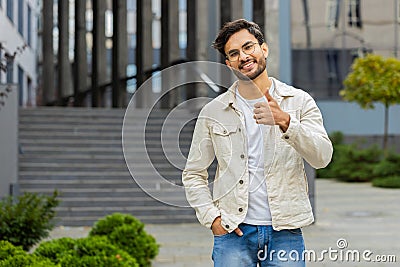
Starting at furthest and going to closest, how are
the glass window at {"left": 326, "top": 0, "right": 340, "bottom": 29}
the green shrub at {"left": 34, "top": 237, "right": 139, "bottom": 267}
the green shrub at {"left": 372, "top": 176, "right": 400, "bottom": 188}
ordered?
the glass window at {"left": 326, "top": 0, "right": 340, "bottom": 29}, the green shrub at {"left": 372, "top": 176, "right": 400, "bottom": 188}, the green shrub at {"left": 34, "top": 237, "right": 139, "bottom": 267}

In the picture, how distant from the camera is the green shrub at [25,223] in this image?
7.77 metres

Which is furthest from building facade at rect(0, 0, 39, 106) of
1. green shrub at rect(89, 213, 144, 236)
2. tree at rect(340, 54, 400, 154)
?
green shrub at rect(89, 213, 144, 236)

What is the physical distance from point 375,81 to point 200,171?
57.9 feet

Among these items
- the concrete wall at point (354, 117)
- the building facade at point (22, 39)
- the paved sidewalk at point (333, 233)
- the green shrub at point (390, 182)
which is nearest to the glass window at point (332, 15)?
the concrete wall at point (354, 117)

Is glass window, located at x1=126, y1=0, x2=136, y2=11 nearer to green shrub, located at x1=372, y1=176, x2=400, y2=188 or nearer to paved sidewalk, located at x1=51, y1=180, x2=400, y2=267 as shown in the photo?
green shrub, located at x1=372, y1=176, x2=400, y2=188

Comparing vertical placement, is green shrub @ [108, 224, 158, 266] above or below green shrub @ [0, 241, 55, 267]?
below

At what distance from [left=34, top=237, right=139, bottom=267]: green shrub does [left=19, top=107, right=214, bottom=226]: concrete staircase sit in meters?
3.84

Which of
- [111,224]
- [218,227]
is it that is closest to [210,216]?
[218,227]

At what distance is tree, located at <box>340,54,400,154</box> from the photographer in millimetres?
20609

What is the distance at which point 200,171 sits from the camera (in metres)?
3.75

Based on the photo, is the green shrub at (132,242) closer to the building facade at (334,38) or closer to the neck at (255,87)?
the neck at (255,87)

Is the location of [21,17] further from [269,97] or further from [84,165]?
[269,97]

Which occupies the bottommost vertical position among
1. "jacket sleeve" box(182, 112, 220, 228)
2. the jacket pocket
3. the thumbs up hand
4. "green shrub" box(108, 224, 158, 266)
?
"green shrub" box(108, 224, 158, 266)

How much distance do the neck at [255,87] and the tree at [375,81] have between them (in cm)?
1738
